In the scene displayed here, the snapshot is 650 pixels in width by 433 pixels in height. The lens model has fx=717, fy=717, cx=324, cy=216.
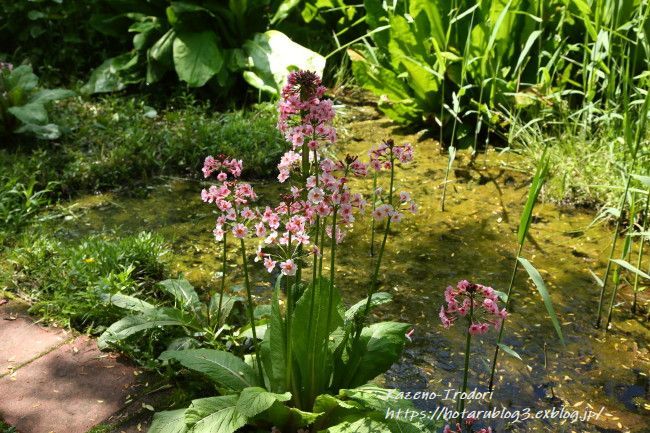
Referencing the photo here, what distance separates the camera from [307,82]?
1.60 m

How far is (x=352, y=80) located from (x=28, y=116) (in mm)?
2082

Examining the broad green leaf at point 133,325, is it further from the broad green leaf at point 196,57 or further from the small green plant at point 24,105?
the broad green leaf at point 196,57

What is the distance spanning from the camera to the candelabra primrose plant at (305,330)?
1664 mm

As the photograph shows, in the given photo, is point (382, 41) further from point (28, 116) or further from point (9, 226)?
point (9, 226)

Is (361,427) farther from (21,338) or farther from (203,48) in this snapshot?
(203,48)

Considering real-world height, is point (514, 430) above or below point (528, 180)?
below

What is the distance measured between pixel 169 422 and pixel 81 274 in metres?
0.97

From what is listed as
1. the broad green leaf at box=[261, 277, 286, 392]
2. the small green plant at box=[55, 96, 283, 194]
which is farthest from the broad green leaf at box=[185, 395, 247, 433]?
the small green plant at box=[55, 96, 283, 194]

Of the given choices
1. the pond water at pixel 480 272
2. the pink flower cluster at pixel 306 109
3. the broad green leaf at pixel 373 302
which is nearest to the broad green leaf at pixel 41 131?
the pond water at pixel 480 272

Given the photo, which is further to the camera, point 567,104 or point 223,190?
point 567,104

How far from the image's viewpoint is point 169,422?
1.88 meters

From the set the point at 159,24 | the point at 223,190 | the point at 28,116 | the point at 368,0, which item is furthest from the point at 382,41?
the point at 223,190

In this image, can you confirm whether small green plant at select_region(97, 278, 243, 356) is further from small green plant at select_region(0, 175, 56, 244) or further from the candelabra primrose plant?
small green plant at select_region(0, 175, 56, 244)

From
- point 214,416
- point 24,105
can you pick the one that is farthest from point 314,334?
point 24,105
